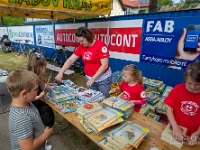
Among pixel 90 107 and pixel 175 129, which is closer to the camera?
pixel 175 129

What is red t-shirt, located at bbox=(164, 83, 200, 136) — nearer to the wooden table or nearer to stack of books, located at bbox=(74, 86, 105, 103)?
the wooden table

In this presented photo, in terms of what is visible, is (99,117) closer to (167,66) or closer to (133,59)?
(167,66)

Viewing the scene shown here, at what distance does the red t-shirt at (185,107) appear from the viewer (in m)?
1.44

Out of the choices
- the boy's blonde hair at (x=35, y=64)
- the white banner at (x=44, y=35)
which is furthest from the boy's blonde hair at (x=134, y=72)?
the white banner at (x=44, y=35)

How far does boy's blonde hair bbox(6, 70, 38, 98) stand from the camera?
113 cm

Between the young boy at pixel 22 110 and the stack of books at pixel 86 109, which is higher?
the young boy at pixel 22 110

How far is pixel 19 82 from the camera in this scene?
1.13m

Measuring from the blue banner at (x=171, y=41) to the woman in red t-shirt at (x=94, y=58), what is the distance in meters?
1.81

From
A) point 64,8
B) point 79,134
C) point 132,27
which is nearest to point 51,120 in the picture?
point 79,134

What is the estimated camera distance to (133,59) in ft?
14.3

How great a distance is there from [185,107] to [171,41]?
245 centimetres

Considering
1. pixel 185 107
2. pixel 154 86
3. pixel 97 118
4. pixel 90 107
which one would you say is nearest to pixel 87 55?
pixel 90 107

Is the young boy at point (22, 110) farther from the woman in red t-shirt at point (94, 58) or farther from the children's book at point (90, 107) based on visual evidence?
the woman in red t-shirt at point (94, 58)

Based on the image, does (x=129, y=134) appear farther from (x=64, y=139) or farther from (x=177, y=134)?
(x=64, y=139)
